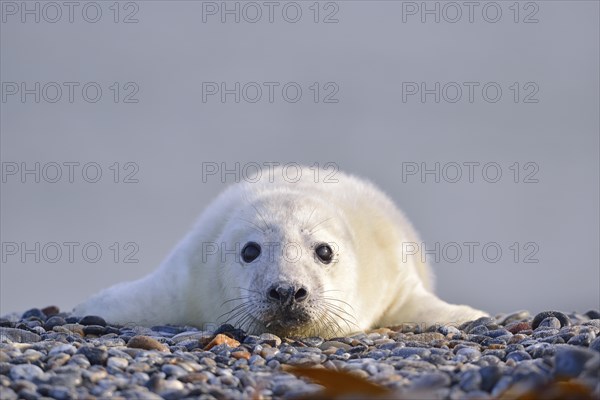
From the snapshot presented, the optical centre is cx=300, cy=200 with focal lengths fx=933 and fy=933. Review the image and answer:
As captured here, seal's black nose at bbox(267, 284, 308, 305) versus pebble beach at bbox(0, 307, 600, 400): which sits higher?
seal's black nose at bbox(267, 284, 308, 305)

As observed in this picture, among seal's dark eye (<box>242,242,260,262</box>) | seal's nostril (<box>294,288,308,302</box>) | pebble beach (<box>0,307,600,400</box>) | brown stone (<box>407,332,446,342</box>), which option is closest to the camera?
pebble beach (<box>0,307,600,400</box>)

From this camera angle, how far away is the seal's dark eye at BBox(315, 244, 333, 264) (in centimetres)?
785

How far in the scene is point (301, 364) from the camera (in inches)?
225

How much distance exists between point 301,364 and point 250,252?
2236 millimetres

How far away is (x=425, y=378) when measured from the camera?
4.85m

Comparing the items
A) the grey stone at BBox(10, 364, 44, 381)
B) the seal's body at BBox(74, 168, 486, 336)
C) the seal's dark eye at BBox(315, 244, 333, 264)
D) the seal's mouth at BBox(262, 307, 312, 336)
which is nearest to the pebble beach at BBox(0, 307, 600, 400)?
the grey stone at BBox(10, 364, 44, 381)

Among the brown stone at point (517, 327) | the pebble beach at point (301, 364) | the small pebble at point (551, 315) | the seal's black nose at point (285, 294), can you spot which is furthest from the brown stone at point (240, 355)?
the small pebble at point (551, 315)

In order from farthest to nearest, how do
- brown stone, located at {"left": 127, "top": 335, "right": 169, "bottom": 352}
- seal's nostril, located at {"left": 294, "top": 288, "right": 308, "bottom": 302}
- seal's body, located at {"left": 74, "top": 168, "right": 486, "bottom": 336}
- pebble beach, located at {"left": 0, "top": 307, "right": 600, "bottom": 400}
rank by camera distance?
1. seal's body, located at {"left": 74, "top": 168, "right": 486, "bottom": 336}
2. seal's nostril, located at {"left": 294, "top": 288, "right": 308, "bottom": 302}
3. brown stone, located at {"left": 127, "top": 335, "right": 169, "bottom": 352}
4. pebble beach, located at {"left": 0, "top": 307, "right": 600, "bottom": 400}

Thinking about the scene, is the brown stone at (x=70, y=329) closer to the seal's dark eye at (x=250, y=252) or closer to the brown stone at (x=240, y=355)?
the seal's dark eye at (x=250, y=252)

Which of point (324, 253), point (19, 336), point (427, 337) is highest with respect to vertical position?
point (324, 253)

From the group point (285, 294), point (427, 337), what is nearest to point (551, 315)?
point (427, 337)

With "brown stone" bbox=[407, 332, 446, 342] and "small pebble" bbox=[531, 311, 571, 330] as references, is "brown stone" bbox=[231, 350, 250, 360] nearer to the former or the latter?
"brown stone" bbox=[407, 332, 446, 342]

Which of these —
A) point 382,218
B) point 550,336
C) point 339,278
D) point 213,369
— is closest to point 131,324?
point 339,278

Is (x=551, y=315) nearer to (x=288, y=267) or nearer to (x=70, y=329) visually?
(x=288, y=267)
